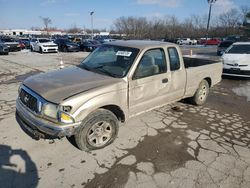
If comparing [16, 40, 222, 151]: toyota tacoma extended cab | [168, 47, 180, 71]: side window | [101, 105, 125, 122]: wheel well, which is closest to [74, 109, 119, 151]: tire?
[16, 40, 222, 151]: toyota tacoma extended cab

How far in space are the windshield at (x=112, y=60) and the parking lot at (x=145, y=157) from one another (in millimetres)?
1315

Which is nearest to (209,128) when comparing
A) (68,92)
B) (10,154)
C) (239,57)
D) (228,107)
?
(228,107)

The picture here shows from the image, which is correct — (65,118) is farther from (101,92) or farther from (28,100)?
(28,100)

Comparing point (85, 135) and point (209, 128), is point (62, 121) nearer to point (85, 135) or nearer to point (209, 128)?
point (85, 135)

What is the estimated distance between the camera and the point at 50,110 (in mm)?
3082

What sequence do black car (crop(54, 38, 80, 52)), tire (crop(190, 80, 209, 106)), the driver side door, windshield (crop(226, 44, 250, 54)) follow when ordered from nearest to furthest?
the driver side door
tire (crop(190, 80, 209, 106))
windshield (crop(226, 44, 250, 54))
black car (crop(54, 38, 80, 52))

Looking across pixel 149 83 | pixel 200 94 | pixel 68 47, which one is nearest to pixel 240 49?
pixel 200 94

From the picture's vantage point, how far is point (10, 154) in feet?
11.3

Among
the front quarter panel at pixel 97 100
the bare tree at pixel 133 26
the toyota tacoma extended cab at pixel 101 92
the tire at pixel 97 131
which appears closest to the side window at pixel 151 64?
the toyota tacoma extended cab at pixel 101 92

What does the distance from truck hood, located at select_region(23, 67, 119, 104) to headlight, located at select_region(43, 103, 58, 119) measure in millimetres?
84

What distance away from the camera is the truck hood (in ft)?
10.4

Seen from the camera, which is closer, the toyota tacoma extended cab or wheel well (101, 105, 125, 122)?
the toyota tacoma extended cab

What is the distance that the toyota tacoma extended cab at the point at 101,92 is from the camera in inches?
122

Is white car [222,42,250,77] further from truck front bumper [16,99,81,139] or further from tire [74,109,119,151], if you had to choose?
truck front bumper [16,99,81,139]
